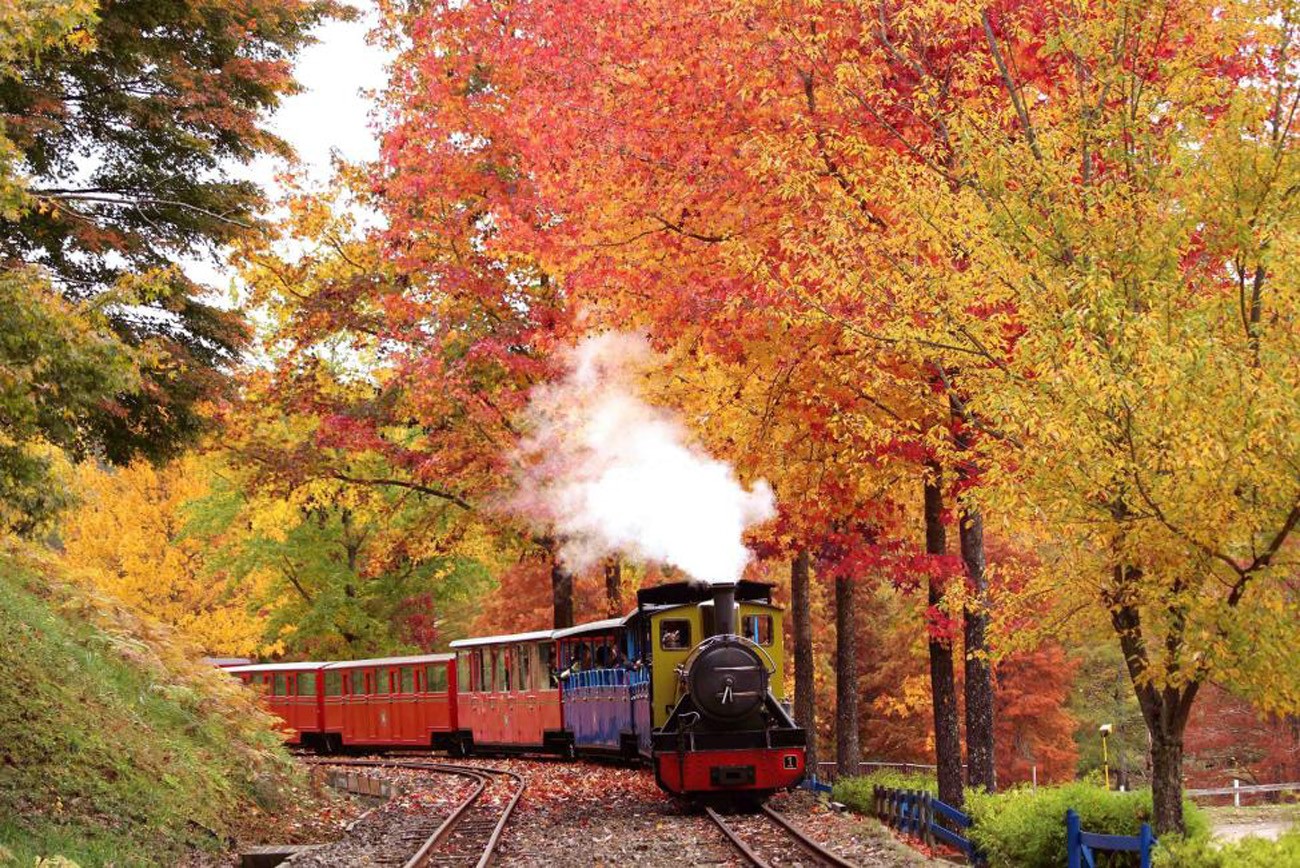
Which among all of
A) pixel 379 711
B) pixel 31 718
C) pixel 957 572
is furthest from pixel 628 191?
pixel 379 711

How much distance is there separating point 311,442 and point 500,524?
439cm

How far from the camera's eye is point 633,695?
780 inches

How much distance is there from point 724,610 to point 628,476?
3.64m

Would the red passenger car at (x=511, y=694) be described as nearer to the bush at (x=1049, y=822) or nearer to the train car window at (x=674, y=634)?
the train car window at (x=674, y=634)

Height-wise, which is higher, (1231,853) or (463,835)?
(1231,853)

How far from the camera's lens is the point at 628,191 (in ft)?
54.0

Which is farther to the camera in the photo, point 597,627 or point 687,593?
point 597,627

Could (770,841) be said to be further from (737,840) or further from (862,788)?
(862,788)

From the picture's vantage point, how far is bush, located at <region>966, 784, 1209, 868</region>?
12469mm

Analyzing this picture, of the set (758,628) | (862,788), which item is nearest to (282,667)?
(758,628)

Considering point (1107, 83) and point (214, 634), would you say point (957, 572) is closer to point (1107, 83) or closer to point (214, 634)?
point (1107, 83)

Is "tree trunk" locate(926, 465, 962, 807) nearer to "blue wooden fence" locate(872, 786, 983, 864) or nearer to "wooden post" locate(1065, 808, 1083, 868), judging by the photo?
"blue wooden fence" locate(872, 786, 983, 864)

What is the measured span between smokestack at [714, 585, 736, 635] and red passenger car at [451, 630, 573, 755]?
27.2ft

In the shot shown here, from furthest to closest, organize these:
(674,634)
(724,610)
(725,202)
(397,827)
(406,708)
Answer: (406,708) < (674,634) < (724,610) < (397,827) < (725,202)
